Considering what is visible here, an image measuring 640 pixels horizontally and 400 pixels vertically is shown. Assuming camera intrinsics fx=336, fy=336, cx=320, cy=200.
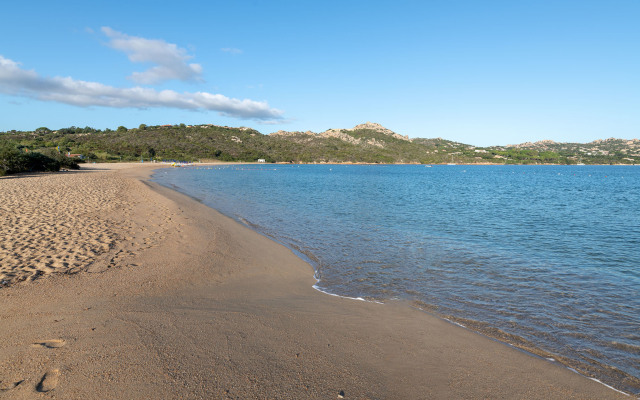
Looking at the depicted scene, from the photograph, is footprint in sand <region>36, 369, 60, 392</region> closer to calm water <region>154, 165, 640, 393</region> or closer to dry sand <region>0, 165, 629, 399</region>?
dry sand <region>0, 165, 629, 399</region>

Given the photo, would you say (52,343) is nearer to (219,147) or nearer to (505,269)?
(505,269)

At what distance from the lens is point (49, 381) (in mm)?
3803

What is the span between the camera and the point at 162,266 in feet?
28.3

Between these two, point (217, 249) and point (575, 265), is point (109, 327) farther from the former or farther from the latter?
point (575, 265)

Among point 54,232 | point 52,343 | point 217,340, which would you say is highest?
point 54,232

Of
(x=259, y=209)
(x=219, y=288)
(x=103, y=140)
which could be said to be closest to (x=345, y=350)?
(x=219, y=288)

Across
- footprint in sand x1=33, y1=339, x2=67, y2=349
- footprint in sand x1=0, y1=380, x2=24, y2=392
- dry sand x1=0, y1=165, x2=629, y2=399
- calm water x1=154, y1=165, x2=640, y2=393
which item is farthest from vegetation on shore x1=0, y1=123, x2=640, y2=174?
footprint in sand x1=0, y1=380, x2=24, y2=392

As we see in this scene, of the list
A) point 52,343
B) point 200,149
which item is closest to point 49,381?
point 52,343

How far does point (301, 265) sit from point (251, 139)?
166 m

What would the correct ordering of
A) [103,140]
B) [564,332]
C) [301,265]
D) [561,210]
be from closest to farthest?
[564,332] < [301,265] < [561,210] < [103,140]

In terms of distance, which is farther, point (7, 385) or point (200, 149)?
point (200, 149)

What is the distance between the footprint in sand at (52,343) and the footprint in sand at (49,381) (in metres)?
0.68

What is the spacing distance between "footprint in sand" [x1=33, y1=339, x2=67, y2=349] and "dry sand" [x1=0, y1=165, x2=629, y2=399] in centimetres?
3

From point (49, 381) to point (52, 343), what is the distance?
41.2 inches
